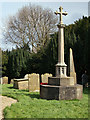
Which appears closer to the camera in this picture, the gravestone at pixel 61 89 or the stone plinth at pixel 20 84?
the gravestone at pixel 61 89

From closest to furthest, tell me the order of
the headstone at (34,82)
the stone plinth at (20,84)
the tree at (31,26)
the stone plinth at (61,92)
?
the stone plinth at (61,92) < the headstone at (34,82) < the stone plinth at (20,84) < the tree at (31,26)

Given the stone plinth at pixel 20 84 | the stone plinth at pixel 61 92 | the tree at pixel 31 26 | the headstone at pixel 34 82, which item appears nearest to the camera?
the stone plinth at pixel 61 92

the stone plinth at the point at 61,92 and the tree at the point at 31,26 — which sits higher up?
the tree at the point at 31,26

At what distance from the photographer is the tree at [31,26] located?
27188mm

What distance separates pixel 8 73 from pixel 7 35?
6961 millimetres

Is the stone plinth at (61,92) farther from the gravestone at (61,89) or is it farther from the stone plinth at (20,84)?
the stone plinth at (20,84)

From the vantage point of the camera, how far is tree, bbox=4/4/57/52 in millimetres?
27188

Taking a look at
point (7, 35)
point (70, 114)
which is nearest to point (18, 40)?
point (7, 35)

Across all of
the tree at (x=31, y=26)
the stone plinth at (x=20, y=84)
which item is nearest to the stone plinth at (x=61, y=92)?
the stone plinth at (x=20, y=84)

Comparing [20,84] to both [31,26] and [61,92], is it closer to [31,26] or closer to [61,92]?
[61,92]

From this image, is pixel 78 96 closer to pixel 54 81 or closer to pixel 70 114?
pixel 54 81

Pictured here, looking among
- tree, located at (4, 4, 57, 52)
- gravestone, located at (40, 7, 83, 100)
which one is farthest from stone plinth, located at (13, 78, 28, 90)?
tree, located at (4, 4, 57, 52)

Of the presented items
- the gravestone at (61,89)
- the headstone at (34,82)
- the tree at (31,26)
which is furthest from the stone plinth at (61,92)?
the tree at (31,26)

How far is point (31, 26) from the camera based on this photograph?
89.1 ft
